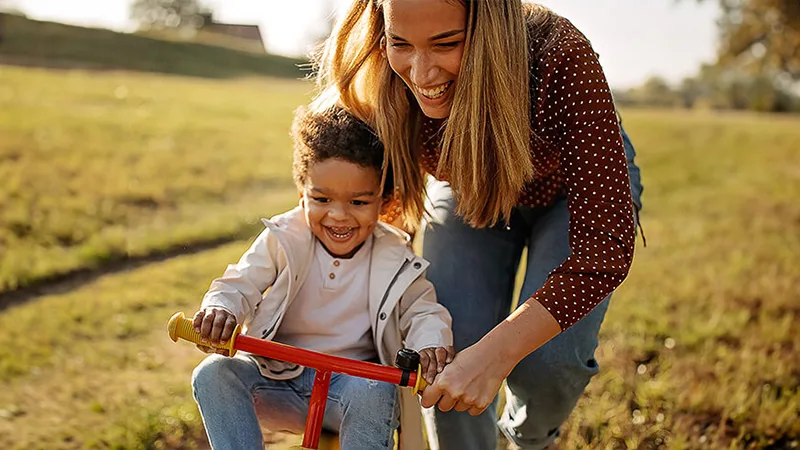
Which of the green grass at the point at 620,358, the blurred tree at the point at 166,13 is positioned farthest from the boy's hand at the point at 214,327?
the blurred tree at the point at 166,13

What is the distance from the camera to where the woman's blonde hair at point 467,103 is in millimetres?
2184

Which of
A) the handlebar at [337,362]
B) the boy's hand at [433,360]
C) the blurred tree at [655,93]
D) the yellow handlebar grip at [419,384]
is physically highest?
the handlebar at [337,362]

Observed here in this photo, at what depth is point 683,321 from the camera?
4879 mm

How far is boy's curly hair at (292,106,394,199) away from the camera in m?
2.51

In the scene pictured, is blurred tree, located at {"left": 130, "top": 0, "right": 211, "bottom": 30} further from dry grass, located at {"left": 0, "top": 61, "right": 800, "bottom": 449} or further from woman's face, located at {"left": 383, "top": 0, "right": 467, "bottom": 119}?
woman's face, located at {"left": 383, "top": 0, "right": 467, "bottom": 119}

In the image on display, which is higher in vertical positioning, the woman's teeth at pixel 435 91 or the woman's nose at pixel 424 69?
the woman's nose at pixel 424 69

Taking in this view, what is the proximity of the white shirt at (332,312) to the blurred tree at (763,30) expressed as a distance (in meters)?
5.55

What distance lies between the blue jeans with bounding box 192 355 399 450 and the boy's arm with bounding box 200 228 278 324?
0.51 feet

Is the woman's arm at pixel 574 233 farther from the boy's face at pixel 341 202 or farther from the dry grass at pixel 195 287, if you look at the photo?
the dry grass at pixel 195 287

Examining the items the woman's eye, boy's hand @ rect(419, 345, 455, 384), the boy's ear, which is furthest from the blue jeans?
the woman's eye

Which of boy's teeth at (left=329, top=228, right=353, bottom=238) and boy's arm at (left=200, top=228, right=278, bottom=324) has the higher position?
boy's teeth at (left=329, top=228, right=353, bottom=238)

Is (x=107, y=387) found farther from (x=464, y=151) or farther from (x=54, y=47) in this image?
(x=54, y=47)

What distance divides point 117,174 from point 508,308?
633 cm

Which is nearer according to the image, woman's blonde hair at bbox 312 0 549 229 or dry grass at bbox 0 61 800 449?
woman's blonde hair at bbox 312 0 549 229
